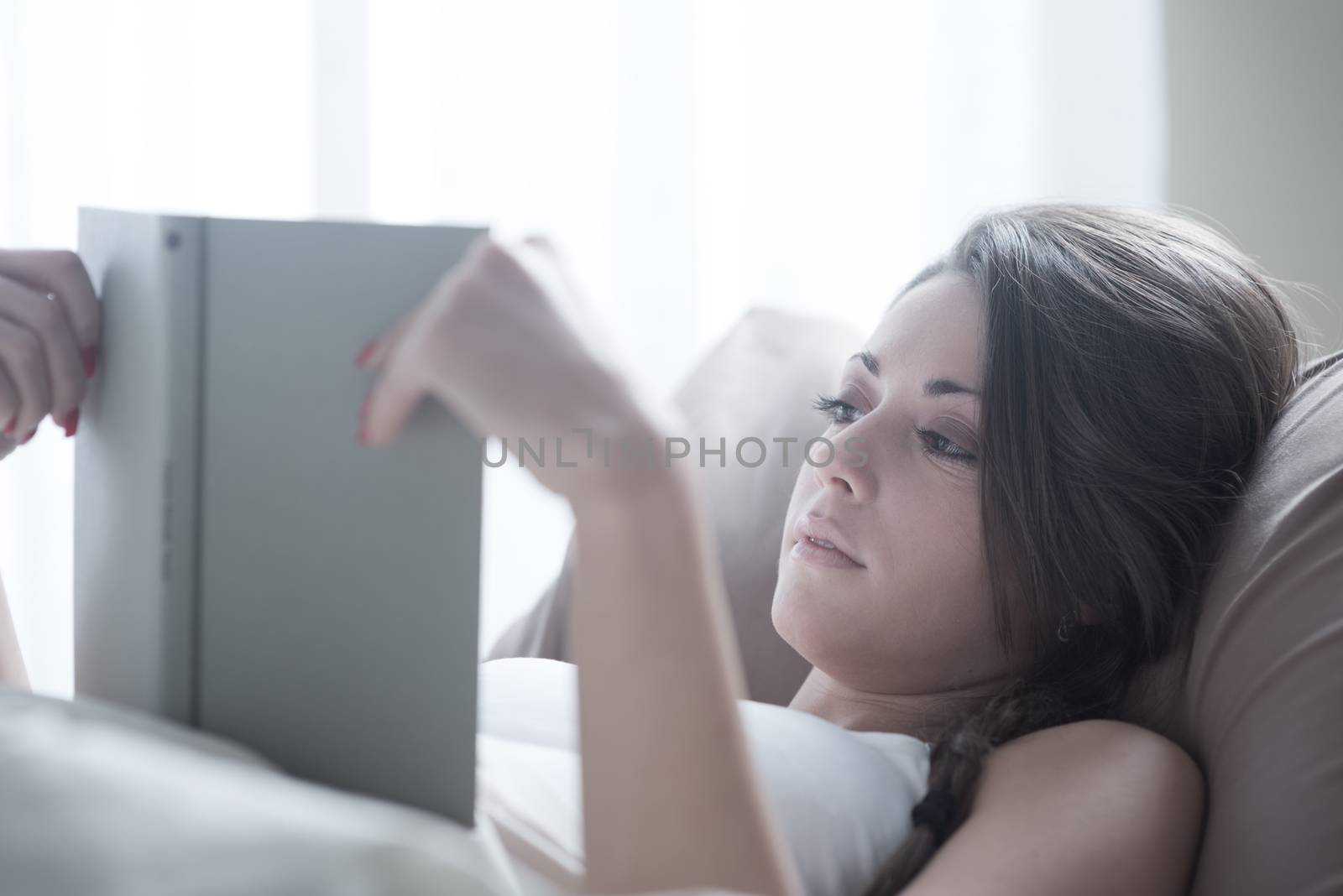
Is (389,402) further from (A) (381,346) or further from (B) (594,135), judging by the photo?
(B) (594,135)

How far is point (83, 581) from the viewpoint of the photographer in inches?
32.6

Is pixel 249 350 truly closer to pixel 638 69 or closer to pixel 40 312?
pixel 40 312

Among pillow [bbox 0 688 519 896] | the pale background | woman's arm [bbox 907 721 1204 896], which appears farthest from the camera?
the pale background

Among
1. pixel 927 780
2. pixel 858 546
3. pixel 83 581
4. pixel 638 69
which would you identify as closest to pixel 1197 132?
pixel 638 69

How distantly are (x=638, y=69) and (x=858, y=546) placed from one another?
1.32 m

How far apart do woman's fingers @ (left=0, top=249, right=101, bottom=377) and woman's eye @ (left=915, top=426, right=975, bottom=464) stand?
695mm

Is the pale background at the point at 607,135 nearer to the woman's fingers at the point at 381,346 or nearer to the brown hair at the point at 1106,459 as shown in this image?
the brown hair at the point at 1106,459

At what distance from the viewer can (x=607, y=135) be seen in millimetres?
2031

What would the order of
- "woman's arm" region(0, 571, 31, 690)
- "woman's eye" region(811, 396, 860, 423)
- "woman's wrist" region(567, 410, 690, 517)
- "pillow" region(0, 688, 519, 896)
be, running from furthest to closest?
"woman's eye" region(811, 396, 860, 423) < "woman's arm" region(0, 571, 31, 690) < "woman's wrist" region(567, 410, 690, 517) < "pillow" region(0, 688, 519, 896)

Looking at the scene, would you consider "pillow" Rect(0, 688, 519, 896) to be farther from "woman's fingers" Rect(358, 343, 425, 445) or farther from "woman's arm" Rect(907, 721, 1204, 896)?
"woman's arm" Rect(907, 721, 1204, 896)

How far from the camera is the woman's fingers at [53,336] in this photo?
774mm

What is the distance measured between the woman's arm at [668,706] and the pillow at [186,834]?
0.34 ft

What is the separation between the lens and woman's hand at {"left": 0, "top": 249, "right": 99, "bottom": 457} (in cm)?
78

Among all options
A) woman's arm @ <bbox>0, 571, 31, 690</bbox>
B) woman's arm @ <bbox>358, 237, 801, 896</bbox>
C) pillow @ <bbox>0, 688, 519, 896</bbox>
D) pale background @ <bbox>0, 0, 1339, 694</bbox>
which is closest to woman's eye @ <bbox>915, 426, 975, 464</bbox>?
woman's arm @ <bbox>358, 237, 801, 896</bbox>
